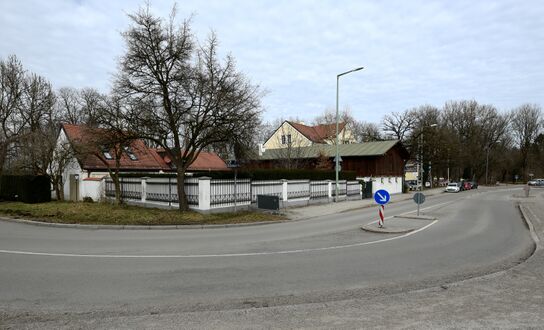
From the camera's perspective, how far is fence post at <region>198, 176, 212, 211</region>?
2006 centimetres

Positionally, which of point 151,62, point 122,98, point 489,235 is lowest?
point 489,235

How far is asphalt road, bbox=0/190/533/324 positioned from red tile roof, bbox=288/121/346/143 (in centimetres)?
4834

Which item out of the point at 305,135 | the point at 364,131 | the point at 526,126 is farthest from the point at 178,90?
the point at 526,126

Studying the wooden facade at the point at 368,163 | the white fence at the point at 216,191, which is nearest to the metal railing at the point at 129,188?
the white fence at the point at 216,191

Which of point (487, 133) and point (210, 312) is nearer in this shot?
point (210, 312)

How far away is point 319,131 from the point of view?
224ft

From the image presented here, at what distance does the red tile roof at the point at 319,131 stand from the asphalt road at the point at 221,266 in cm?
4834

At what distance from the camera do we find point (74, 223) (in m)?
16.3

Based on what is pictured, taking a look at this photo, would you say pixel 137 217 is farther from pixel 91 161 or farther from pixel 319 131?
pixel 319 131

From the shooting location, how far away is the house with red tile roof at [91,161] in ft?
76.9

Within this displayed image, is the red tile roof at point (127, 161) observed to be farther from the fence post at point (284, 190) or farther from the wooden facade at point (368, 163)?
the fence post at point (284, 190)

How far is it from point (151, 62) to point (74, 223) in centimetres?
813

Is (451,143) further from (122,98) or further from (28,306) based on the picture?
(28,306)

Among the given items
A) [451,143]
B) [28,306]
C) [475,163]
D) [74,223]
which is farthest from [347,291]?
[475,163]
